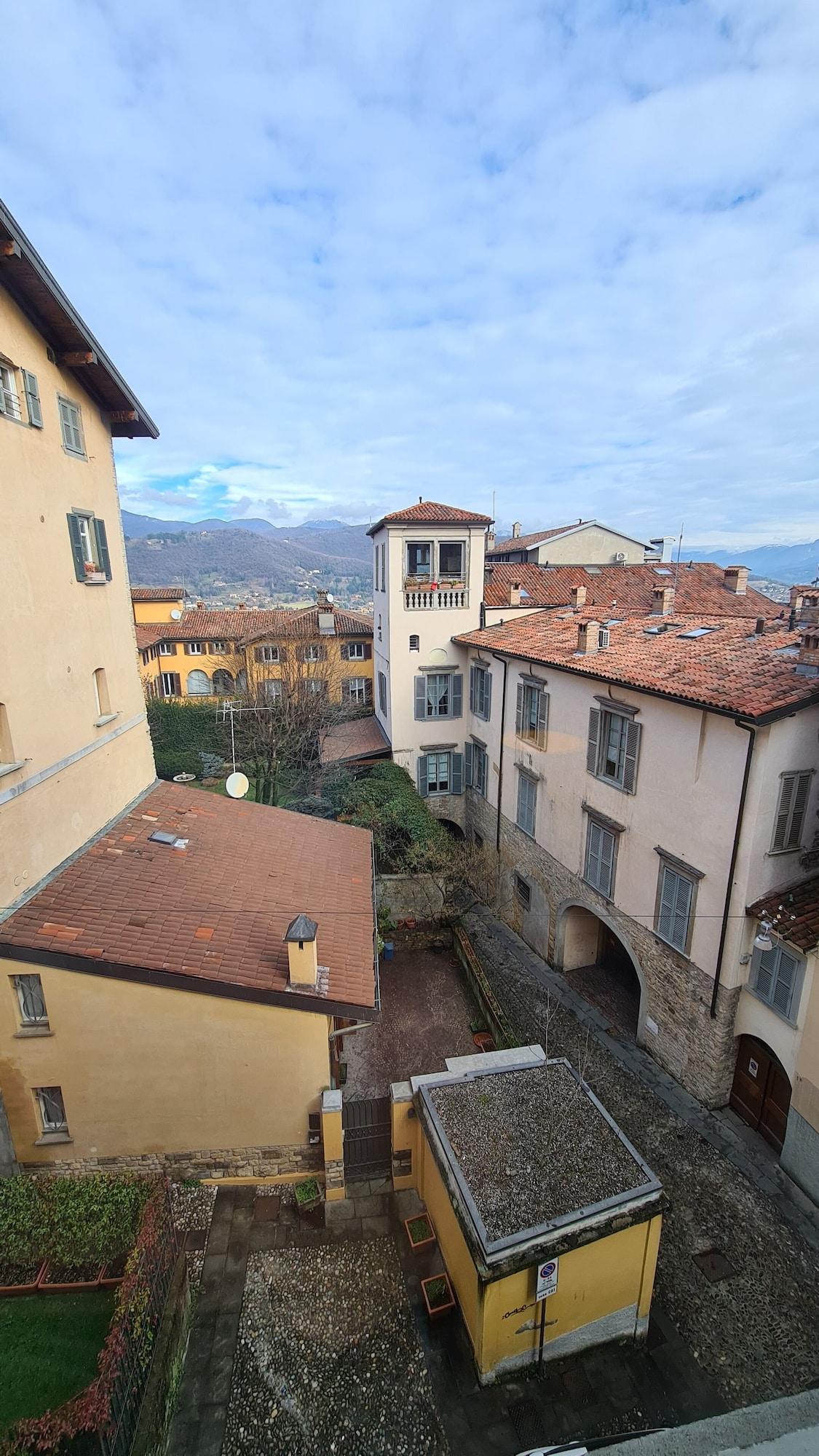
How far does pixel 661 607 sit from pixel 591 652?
572cm

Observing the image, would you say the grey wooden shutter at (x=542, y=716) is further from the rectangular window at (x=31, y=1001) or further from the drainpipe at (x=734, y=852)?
the rectangular window at (x=31, y=1001)

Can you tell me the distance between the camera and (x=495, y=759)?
2523cm

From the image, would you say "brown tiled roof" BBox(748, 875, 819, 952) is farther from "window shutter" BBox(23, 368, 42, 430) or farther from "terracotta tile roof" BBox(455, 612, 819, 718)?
"window shutter" BBox(23, 368, 42, 430)

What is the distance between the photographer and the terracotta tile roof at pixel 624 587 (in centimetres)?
2991

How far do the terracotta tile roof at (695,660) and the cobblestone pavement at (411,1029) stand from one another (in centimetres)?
1023

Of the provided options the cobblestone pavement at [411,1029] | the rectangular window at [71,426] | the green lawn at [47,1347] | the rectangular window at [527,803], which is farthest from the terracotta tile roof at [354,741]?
the green lawn at [47,1347]

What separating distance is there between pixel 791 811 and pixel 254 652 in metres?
31.7

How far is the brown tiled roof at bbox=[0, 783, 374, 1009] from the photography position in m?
10.9

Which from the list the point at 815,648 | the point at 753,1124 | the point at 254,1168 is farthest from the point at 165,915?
the point at 815,648

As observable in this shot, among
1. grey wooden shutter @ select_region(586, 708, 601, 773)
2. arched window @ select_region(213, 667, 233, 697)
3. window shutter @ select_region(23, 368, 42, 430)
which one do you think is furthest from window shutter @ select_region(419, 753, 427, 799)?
window shutter @ select_region(23, 368, 42, 430)

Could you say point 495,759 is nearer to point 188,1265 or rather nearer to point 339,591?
point 188,1265

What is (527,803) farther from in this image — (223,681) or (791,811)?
(223,681)

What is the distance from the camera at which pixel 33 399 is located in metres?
12.1

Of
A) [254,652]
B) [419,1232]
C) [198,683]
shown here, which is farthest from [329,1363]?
[198,683]
